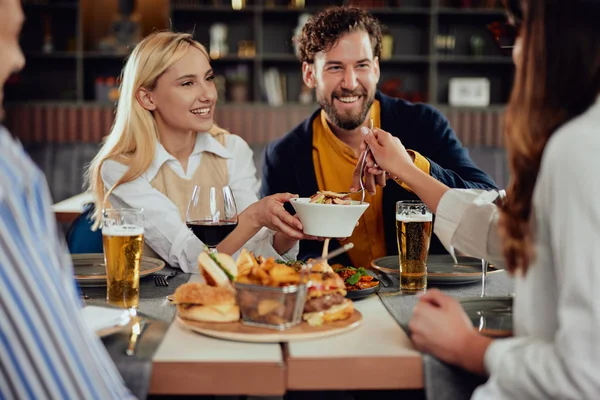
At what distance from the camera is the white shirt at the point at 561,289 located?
35.6 inches

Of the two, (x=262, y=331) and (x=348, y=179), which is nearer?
(x=262, y=331)

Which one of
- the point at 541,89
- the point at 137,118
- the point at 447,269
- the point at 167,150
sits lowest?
the point at 447,269

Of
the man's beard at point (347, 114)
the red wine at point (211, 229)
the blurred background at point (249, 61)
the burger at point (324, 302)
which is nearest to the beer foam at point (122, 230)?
the red wine at point (211, 229)

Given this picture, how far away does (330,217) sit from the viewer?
1.48 meters

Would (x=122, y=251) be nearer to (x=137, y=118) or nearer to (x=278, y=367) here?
(x=278, y=367)

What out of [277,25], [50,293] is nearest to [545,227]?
[50,293]

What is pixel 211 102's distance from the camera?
7.55 feet

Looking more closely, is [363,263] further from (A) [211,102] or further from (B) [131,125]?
(B) [131,125]

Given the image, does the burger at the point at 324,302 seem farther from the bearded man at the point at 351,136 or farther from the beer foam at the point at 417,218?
the bearded man at the point at 351,136

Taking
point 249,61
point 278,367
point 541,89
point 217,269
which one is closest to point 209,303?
point 217,269

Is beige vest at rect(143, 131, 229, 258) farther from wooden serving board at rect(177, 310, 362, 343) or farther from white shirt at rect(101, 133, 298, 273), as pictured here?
wooden serving board at rect(177, 310, 362, 343)

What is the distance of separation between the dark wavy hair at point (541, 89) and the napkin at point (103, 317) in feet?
2.09

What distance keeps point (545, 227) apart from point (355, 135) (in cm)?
166

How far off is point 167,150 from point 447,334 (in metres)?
1.43
